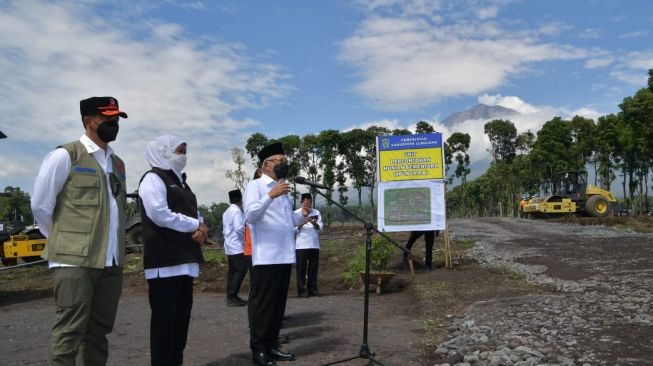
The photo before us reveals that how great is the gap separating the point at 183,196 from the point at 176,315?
2.89 feet

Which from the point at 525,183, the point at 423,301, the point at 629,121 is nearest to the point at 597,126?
the point at 629,121

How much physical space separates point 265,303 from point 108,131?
2001mm

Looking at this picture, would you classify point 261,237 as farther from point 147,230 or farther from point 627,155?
point 627,155

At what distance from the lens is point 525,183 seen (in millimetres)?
55375

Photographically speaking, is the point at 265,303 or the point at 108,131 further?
the point at 265,303

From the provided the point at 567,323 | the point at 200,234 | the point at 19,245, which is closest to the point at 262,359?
the point at 200,234

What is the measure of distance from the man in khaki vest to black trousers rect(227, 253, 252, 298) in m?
4.50

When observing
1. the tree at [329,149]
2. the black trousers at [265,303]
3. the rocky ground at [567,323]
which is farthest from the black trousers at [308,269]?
the tree at [329,149]

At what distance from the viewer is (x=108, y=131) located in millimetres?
3549

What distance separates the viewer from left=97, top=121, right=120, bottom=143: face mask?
3.52 meters

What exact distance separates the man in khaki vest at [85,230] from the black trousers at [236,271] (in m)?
4.50

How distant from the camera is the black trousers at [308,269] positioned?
9070 millimetres

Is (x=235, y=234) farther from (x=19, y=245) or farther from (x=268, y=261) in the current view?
(x=19, y=245)

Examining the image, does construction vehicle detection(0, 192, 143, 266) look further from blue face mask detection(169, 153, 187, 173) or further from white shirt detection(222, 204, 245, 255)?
blue face mask detection(169, 153, 187, 173)
